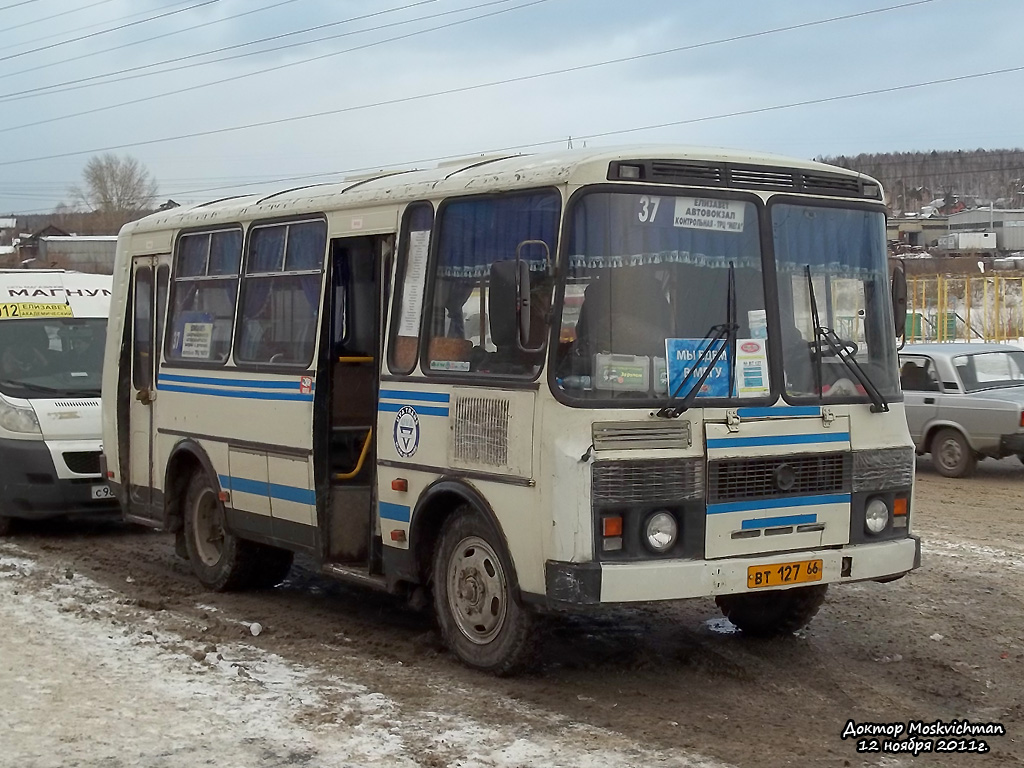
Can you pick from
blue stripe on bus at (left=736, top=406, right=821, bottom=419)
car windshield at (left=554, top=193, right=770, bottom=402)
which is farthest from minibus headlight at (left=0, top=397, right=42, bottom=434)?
blue stripe on bus at (left=736, top=406, right=821, bottom=419)

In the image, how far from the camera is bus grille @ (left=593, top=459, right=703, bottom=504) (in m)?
6.35

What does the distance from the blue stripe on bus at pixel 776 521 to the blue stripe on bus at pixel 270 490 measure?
295cm

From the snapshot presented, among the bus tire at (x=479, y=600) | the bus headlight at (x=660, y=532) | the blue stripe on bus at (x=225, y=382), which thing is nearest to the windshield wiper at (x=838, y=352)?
the bus headlight at (x=660, y=532)

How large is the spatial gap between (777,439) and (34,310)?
899 centimetres

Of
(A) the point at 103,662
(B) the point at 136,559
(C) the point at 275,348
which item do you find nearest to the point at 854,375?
(C) the point at 275,348

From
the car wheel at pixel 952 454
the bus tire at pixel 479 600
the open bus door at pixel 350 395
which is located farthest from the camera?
the car wheel at pixel 952 454

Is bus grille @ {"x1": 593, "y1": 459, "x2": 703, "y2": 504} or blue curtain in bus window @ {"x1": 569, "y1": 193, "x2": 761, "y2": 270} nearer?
bus grille @ {"x1": 593, "y1": 459, "x2": 703, "y2": 504}

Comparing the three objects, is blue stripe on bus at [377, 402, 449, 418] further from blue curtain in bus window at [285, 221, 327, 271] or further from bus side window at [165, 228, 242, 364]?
bus side window at [165, 228, 242, 364]

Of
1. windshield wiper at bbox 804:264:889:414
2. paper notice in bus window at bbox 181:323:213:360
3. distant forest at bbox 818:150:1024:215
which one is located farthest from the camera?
distant forest at bbox 818:150:1024:215

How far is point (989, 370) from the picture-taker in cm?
1622

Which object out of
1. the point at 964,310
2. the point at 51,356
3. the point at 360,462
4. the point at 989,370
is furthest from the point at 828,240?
the point at 964,310

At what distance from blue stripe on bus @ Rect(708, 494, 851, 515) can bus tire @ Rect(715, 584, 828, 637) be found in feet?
3.27

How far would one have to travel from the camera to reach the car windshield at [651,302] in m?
6.46

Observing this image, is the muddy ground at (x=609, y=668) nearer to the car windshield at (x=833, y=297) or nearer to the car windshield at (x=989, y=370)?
the car windshield at (x=833, y=297)
